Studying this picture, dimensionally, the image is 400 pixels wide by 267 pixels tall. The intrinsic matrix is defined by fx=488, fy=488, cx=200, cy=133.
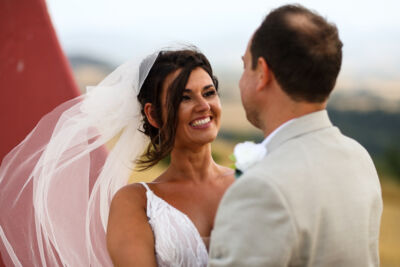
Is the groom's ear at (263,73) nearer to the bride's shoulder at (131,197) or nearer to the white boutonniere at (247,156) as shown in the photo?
the white boutonniere at (247,156)

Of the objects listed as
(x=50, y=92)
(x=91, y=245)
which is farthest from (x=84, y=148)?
(x=50, y=92)

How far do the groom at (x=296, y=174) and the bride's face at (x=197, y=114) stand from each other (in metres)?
1.01

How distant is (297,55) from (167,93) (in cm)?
128

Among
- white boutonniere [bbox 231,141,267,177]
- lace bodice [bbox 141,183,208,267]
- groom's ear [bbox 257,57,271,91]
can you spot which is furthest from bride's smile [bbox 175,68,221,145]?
groom's ear [bbox 257,57,271,91]

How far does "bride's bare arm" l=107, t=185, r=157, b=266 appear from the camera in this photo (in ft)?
8.34

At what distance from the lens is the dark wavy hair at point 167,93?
9.20 feet

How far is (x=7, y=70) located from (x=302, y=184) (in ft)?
10.3

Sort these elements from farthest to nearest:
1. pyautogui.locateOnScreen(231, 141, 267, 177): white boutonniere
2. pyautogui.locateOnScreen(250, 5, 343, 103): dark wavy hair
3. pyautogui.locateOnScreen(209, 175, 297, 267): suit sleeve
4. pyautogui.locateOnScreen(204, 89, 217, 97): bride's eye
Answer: pyautogui.locateOnScreen(204, 89, 217, 97): bride's eye, pyautogui.locateOnScreen(231, 141, 267, 177): white boutonniere, pyautogui.locateOnScreen(250, 5, 343, 103): dark wavy hair, pyautogui.locateOnScreen(209, 175, 297, 267): suit sleeve

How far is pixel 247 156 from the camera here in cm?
177

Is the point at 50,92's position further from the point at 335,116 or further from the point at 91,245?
the point at 335,116

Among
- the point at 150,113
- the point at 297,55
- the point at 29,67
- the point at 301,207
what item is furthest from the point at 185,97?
the point at 29,67

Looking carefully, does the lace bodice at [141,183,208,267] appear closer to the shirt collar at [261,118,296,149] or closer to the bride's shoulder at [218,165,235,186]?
the bride's shoulder at [218,165,235,186]

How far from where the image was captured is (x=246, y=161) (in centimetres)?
175

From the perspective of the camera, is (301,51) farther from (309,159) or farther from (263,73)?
(309,159)
